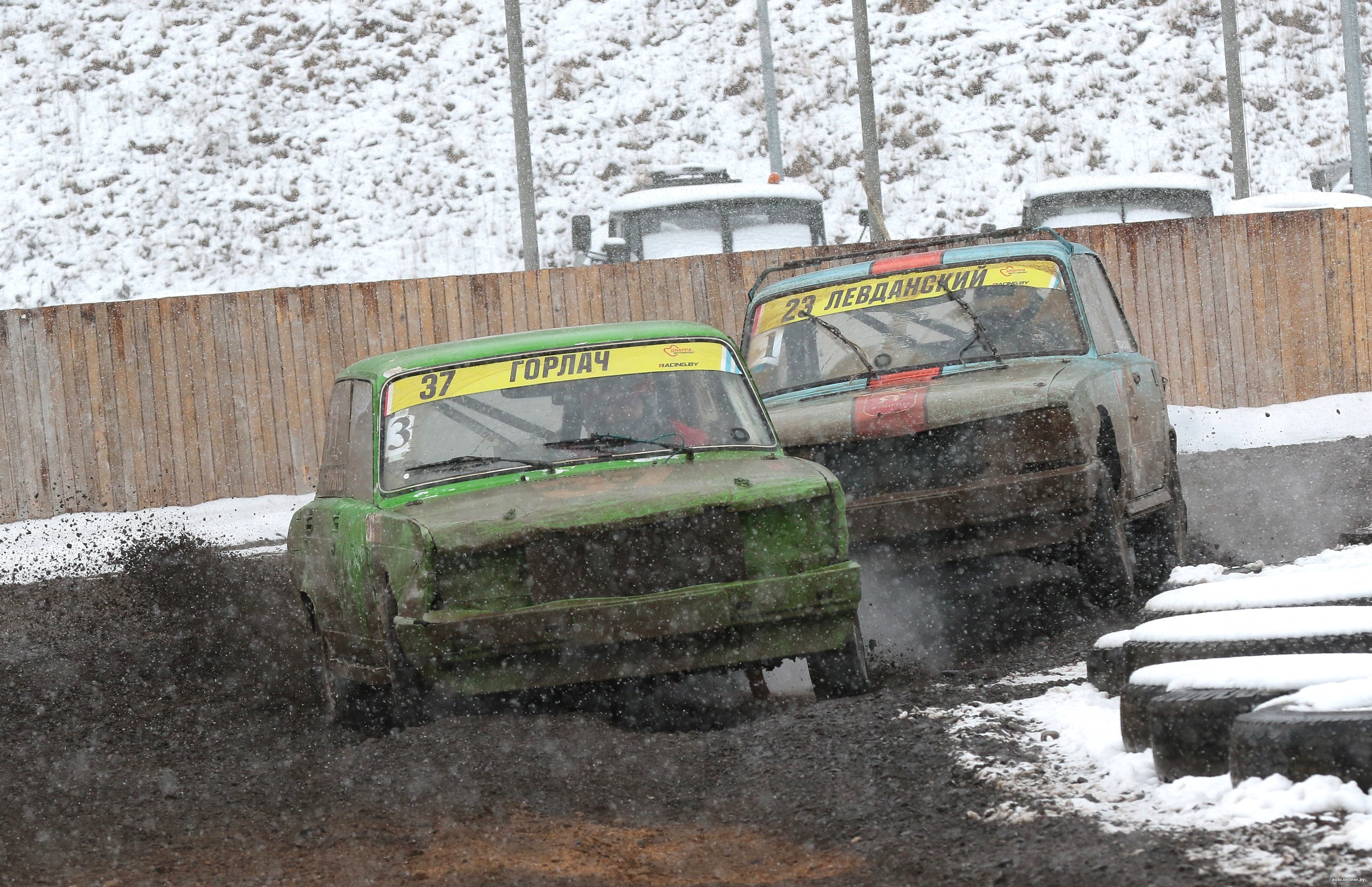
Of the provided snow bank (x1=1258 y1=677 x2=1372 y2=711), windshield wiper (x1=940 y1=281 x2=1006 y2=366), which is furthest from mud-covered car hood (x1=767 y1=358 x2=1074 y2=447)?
snow bank (x1=1258 y1=677 x2=1372 y2=711)

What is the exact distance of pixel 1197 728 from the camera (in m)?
4.24

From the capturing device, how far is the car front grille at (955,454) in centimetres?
711

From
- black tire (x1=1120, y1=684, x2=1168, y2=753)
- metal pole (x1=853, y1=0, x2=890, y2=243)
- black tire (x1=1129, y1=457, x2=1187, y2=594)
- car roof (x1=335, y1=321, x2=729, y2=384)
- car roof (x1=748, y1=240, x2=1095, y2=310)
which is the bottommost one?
black tire (x1=1129, y1=457, x2=1187, y2=594)

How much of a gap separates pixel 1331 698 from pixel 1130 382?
13.9 ft

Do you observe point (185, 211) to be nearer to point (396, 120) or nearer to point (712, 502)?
point (396, 120)

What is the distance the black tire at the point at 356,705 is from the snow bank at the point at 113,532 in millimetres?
6717

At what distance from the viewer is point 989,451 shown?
7172 mm

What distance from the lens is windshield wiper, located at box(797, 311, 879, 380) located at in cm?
811

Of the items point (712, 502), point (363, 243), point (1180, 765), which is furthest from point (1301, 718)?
point (363, 243)

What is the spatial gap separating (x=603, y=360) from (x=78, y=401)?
12.2 meters

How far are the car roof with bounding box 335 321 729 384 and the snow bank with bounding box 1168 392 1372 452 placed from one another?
10.7 meters

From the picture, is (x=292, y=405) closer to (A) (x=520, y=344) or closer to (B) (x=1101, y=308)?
(B) (x=1101, y=308)

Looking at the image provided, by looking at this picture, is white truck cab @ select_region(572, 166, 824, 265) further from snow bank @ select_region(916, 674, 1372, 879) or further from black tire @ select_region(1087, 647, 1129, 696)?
snow bank @ select_region(916, 674, 1372, 879)

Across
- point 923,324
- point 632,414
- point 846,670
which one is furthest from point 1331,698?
point 923,324
